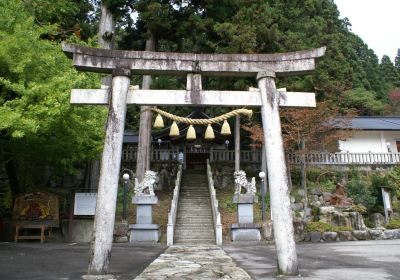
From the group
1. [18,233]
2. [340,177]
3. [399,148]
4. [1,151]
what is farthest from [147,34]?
[399,148]

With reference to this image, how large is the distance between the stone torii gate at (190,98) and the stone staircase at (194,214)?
29.4 ft

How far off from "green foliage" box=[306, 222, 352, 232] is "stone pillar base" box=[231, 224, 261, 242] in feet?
7.56

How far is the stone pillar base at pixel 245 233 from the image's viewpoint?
15.2m

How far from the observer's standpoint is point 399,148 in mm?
31250

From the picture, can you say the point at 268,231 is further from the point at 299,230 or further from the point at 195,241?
the point at 195,241

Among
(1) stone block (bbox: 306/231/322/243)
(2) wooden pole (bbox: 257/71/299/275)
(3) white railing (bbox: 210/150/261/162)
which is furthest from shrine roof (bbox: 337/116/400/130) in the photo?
(2) wooden pole (bbox: 257/71/299/275)

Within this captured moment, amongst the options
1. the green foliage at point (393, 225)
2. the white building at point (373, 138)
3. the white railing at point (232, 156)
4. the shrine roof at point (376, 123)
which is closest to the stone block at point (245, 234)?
the green foliage at point (393, 225)

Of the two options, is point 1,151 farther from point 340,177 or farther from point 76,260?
point 340,177

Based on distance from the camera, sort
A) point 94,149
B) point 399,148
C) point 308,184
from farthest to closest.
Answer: point 399,148 → point 308,184 → point 94,149

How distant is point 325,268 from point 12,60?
32.5 feet

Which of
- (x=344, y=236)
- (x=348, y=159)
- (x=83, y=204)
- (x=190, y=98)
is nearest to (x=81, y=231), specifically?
(x=83, y=204)

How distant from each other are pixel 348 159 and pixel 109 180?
72.4 feet

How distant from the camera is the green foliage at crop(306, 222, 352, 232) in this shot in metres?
15.6

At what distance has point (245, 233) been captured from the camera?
15.3m
